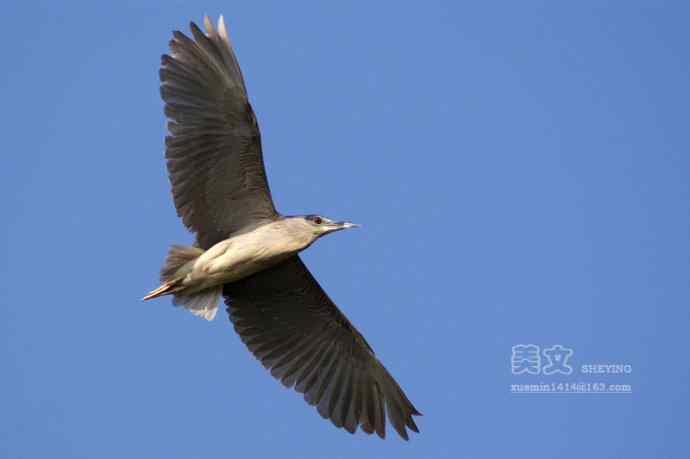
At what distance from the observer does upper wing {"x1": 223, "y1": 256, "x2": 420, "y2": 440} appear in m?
12.7

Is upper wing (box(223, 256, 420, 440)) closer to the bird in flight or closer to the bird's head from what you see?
the bird in flight

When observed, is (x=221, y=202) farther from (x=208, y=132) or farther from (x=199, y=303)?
(x=199, y=303)

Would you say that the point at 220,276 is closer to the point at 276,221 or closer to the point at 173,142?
the point at 276,221

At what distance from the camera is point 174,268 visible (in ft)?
38.8

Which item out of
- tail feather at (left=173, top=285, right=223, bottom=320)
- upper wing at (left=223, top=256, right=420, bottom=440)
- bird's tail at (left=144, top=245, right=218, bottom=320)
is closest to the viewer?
bird's tail at (left=144, top=245, right=218, bottom=320)

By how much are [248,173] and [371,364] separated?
3.08 m

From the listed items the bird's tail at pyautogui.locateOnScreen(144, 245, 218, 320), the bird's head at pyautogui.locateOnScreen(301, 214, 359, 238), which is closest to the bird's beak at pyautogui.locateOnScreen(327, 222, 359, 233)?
the bird's head at pyautogui.locateOnScreen(301, 214, 359, 238)

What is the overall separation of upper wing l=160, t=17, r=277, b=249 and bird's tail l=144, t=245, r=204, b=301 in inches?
11.0

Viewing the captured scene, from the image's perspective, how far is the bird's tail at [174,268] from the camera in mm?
11781

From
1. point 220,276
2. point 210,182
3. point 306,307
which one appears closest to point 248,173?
point 210,182

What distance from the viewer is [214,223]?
472 inches

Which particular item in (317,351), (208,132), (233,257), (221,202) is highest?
(208,132)

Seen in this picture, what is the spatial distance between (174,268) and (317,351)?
89.5 inches

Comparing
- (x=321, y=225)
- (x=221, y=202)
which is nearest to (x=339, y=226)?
(x=321, y=225)
